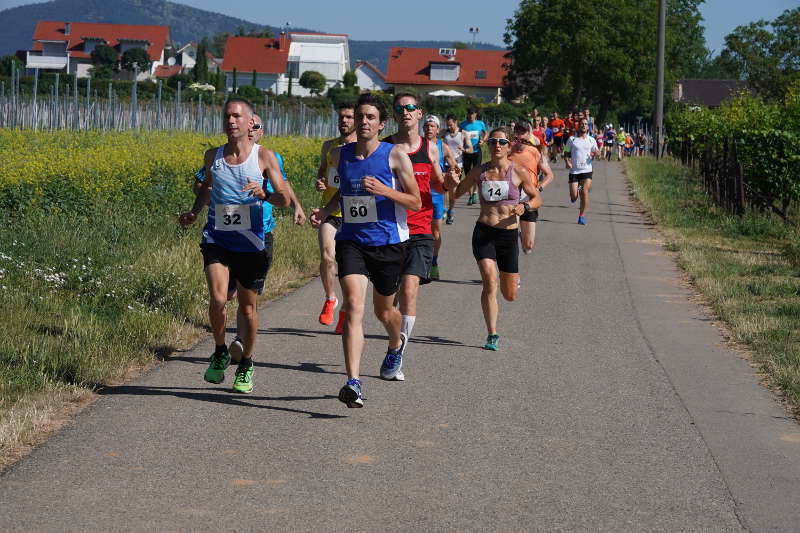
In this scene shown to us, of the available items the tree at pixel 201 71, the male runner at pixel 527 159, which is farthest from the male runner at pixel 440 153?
the tree at pixel 201 71

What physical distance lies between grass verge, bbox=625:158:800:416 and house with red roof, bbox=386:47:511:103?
11212 cm

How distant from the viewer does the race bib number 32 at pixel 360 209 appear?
736 cm

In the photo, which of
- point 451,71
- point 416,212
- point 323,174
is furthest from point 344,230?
point 451,71

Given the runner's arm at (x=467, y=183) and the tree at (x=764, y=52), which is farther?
the tree at (x=764, y=52)

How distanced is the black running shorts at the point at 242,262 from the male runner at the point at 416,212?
3.63 feet

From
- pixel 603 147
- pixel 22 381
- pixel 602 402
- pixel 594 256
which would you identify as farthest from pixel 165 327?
pixel 603 147

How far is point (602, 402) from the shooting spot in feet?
25.1

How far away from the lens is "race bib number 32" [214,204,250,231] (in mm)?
7473

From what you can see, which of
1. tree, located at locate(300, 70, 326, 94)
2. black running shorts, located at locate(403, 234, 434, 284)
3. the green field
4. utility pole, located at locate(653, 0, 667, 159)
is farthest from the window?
black running shorts, located at locate(403, 234, 434, 284)

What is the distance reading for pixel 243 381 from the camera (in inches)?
301

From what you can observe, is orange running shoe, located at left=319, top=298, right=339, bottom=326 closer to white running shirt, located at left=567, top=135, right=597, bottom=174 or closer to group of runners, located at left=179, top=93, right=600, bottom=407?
group of runners, located at left=179, top=93, right=600, bottom=407

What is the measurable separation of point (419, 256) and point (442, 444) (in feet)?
8.04

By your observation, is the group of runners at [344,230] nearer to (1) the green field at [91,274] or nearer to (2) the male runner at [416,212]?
(2) the male runner at [416,212]

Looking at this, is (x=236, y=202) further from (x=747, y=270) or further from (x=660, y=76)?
(x=660, y=76)
